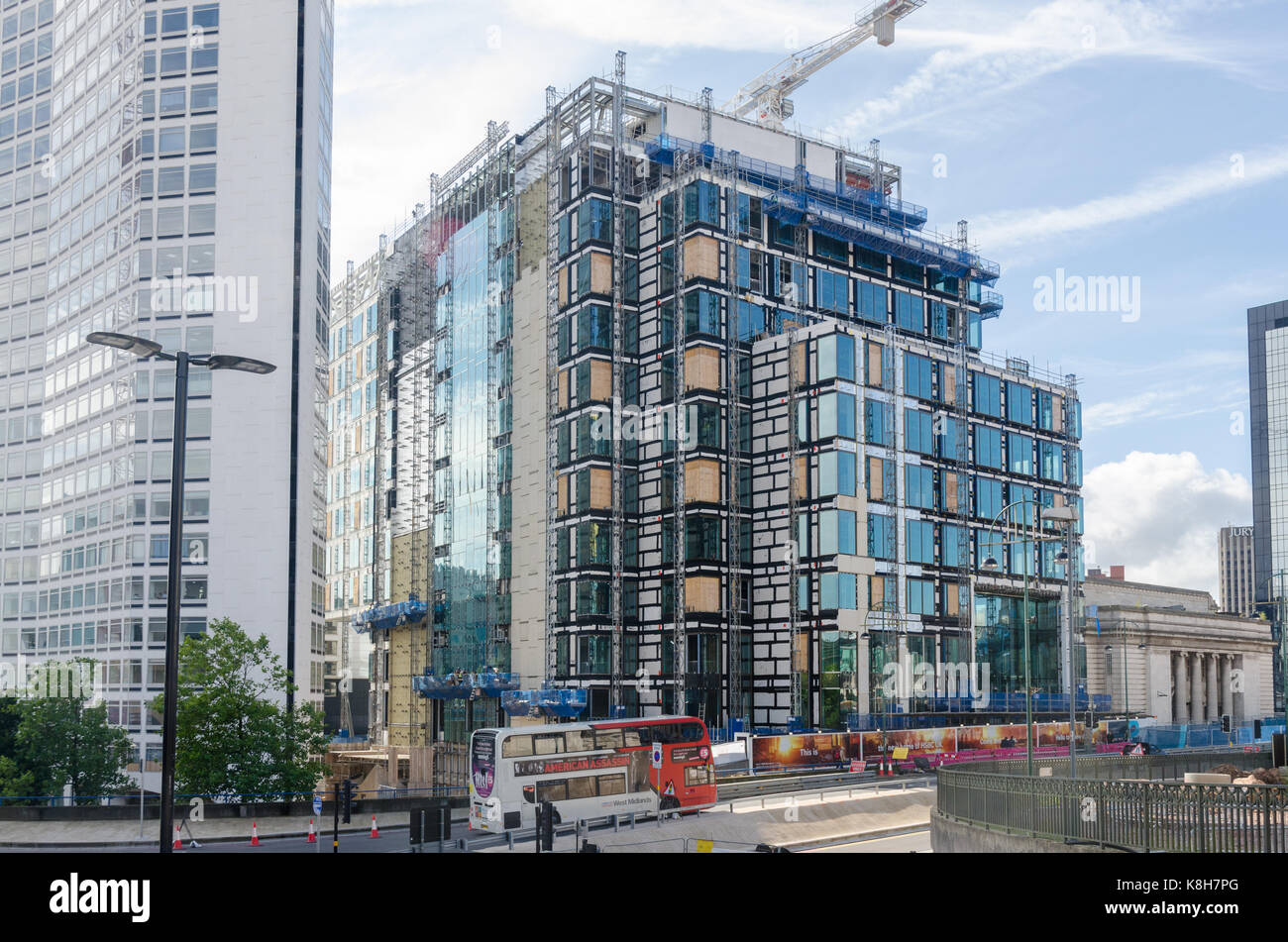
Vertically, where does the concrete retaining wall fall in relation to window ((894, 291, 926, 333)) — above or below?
below

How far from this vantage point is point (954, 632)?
8069cm

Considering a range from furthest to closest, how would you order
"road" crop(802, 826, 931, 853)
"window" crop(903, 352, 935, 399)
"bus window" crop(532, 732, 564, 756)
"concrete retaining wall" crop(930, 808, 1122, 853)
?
1. "window" crop(903, 352, 935, 399)
2. "bus window" crop(532, 732, 564, 756)
3. "road" crop(802, 826, 931, 853)
4. "concrete retaining wall" crop(930, 808, 1122, 853)

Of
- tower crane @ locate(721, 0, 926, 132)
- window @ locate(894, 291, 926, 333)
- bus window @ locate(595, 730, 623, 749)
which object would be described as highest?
tower crane @ locate(721, 0, 926, 132)

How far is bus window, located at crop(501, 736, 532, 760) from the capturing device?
139ft

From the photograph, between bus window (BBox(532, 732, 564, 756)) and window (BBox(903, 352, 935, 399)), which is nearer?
bus window (BBox(532, 732, 564, 756))

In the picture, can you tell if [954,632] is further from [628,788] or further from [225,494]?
[225,494]

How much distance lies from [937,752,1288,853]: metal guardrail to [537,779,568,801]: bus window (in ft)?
55.5

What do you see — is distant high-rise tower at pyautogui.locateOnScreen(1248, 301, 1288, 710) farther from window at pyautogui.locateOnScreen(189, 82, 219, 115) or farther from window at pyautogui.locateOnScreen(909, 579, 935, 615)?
window at pyautogui.locateOnScreen(189, 82, 219, 115)

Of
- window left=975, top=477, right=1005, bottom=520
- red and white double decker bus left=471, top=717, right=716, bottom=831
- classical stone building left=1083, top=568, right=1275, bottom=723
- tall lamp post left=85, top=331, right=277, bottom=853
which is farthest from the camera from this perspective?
classical stone building left=1083, top=568, right=1275, bottom=723

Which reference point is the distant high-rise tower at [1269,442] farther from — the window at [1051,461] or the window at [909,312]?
the window at [909,312]

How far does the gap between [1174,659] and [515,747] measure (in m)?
79.7

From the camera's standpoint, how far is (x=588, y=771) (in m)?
44.4

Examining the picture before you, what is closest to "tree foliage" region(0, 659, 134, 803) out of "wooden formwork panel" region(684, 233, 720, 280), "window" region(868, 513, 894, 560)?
"wooden formwork panel" region(684, 233, 720, 280)
